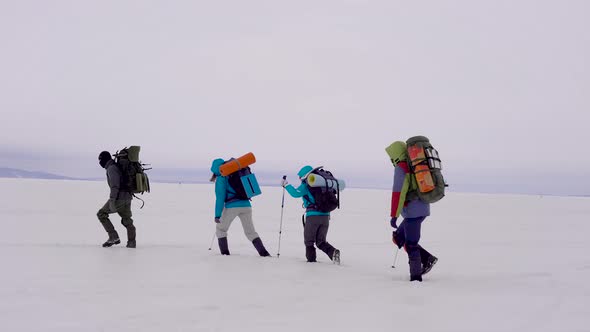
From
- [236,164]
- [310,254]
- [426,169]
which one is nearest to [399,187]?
[426,169]

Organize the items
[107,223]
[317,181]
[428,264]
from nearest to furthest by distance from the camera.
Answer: [428,264] → [317,181] → [107,223]

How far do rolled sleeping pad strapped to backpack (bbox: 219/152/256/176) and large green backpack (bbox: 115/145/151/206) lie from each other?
2163mm

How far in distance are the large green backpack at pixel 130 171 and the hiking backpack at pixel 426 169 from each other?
613 centimetres

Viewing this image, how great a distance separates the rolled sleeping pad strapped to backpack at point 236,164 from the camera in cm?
1004

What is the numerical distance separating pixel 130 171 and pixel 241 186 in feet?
8.80

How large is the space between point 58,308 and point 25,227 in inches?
401

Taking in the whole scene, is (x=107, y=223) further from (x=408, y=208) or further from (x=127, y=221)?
(x=408, y=208)

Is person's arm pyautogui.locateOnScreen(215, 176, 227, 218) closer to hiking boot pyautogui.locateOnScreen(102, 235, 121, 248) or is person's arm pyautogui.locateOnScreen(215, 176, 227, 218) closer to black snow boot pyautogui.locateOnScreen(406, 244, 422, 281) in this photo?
hiking boot pyautogui.locateOnScreen(102, 235, 121, 248)

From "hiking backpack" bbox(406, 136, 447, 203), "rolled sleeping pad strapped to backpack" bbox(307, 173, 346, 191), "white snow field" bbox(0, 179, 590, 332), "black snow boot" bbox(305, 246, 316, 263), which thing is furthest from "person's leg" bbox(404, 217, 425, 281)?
"black snow boot" bbox(305, 246, 316, 263)

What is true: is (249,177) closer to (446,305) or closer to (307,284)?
(307,284)

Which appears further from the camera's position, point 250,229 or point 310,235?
point 250,229

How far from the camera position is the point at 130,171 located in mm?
11109

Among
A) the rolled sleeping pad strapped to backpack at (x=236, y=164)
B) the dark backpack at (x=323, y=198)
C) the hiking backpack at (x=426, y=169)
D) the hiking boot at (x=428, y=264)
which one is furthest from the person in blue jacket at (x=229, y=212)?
the hiking backpack at (x=426, y=169)

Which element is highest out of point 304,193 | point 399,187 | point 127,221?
point 399,187
